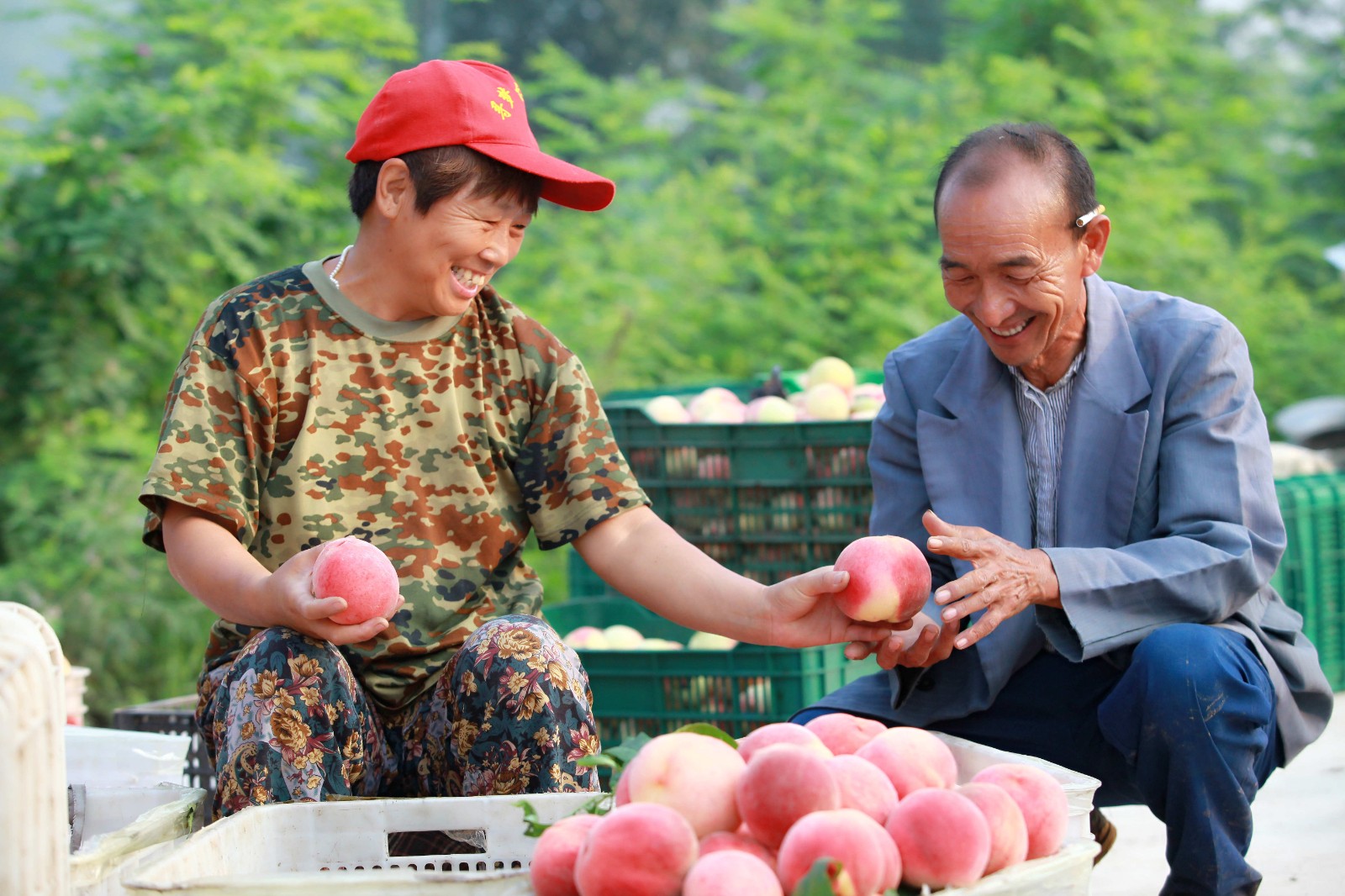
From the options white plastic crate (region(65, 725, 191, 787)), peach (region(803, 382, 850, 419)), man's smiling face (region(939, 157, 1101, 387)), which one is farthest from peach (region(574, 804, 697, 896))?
peach (region(803, 382, 850, 419))

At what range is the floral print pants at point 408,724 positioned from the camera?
189 cm

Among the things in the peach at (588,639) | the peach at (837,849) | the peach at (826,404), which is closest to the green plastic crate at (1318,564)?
the peach at (826,404)

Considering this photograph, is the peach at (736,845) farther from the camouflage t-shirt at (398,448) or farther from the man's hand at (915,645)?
the camouflage t-shirt at (398,448)

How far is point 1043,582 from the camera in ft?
6.86

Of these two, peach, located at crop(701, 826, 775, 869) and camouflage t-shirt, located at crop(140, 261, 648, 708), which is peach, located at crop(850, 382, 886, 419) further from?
peach, located at crop(701, 826, 775, 869)

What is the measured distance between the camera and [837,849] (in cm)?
126

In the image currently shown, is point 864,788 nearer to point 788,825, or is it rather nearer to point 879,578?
point 788,825

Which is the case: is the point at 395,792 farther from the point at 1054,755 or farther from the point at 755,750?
the point at 1054,755

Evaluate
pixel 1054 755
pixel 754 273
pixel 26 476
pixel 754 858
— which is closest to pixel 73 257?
pixel 26 476

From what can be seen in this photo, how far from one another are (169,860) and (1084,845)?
97 cm

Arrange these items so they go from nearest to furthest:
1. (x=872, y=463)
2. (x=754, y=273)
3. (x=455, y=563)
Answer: (x=455, y=563) < (x=872, y=463) < (x=754, y=273)

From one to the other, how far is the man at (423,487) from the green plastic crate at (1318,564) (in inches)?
107

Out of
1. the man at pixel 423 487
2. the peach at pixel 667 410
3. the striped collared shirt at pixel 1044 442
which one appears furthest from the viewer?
the peach at pixel 667 410

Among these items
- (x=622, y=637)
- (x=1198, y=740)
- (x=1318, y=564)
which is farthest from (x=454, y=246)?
(x=1318, y=564)
